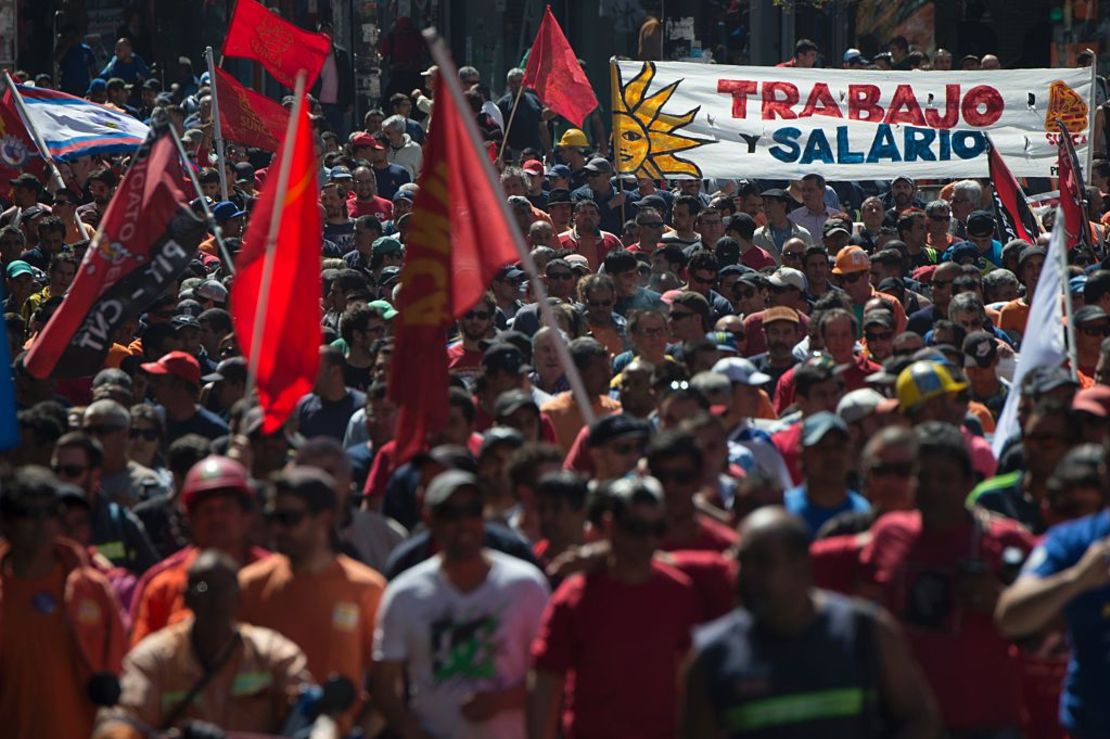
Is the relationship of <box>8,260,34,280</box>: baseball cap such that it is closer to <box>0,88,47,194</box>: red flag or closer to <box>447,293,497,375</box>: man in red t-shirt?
<box>0,88,47,194</box>: red flag

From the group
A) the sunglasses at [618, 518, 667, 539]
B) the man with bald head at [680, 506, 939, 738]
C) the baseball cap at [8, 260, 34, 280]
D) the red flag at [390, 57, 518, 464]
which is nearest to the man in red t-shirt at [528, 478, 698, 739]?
the sunglasses at [618, 518, 667, 539]

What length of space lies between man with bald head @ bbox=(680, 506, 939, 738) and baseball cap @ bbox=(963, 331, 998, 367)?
19.2 ft

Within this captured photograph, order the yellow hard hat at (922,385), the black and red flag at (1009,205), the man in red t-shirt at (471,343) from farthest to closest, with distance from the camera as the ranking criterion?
the black and red flag at (1009,205) → the man in red t-shirt at (471,343) → the yellow hard hat at (922,385)

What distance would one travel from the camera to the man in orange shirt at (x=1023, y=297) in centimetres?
1348

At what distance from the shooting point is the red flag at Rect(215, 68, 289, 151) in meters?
18.5

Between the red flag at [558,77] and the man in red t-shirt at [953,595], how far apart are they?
1295 cm

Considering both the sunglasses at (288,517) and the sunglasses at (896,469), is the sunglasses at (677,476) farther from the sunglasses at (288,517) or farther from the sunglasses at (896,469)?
the sunglasses at (288,517)

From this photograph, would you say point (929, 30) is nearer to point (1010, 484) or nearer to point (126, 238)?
point (126, 238)

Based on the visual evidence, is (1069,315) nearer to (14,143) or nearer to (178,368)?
(178,368)

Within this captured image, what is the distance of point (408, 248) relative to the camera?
8734 mm

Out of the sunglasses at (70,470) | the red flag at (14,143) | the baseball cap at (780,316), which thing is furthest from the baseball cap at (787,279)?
the red flag at (14,143)

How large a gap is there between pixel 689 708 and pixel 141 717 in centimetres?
179

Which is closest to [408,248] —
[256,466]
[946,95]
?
[256,466]

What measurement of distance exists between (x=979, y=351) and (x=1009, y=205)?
17.9ft
